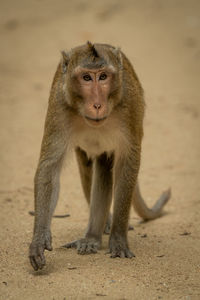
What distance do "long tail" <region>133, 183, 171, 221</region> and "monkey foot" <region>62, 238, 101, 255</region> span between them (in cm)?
133

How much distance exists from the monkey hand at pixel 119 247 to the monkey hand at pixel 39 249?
33.0 inches

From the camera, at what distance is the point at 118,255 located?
614cm

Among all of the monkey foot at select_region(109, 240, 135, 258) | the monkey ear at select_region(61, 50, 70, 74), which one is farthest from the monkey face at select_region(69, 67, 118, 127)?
the monkey foot at select_region(109, 240, 135, 258)

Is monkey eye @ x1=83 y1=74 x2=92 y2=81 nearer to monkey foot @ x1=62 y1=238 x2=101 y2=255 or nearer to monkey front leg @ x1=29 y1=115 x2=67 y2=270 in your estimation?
monkey front leg @ x1=29 y1=115 x2=67 y2=270

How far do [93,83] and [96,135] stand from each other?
883 mm

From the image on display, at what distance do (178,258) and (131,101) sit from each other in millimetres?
1775

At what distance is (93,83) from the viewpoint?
18.2 feet

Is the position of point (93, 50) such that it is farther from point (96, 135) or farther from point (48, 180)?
point (48, 180)

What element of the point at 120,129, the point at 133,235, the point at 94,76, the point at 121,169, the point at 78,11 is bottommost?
the point at 133,235

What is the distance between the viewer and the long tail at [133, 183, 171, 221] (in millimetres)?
7753

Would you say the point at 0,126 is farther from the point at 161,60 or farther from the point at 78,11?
the point at 78,11

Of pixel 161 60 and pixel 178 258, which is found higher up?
pixel 161 60

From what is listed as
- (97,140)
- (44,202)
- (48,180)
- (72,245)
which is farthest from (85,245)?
(97,140)

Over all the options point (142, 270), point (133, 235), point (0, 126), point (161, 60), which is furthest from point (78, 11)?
point (142, 270)
